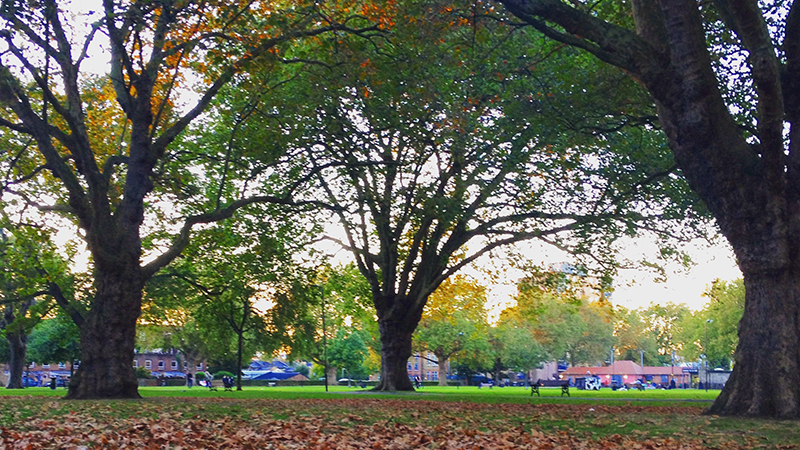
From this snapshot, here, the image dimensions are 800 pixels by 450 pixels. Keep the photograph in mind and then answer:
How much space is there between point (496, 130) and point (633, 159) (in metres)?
4.29

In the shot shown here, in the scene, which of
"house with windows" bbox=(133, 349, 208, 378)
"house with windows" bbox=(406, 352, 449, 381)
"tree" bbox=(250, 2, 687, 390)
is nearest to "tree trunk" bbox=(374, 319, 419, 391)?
"tree" bbox=(250, 2, 687, 390)

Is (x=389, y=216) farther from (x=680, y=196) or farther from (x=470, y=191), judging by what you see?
(x=680, y=196)

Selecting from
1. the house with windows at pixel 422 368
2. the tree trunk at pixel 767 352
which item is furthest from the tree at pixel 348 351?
the tree trunk at pixel 767 352

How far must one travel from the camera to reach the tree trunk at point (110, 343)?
18.1 metres

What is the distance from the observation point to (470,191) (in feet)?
88.5

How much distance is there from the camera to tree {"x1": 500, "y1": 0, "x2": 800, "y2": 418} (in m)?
12.2

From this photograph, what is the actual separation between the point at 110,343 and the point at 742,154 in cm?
1502

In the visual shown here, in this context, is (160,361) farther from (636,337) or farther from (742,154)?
(742,154)

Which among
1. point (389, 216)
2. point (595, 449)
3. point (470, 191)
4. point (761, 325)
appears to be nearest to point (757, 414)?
point (761, 325)

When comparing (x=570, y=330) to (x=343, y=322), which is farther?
(x=570, y=330)

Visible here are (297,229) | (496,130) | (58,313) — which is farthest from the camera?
(58,313)

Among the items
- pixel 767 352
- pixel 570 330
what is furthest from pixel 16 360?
pixel 570 330

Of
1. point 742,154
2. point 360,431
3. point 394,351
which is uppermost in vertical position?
point 742,154

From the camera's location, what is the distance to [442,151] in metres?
24.0
